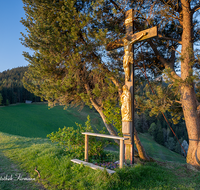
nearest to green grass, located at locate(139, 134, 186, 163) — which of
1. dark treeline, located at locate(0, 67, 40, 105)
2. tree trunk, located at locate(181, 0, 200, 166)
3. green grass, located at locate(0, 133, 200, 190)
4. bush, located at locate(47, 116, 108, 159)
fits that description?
tree trunk, located at locate(181, 0, 200, 166)

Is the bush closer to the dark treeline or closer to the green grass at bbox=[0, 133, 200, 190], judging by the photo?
the green grass at bbox=[0, 133, 200, 190]

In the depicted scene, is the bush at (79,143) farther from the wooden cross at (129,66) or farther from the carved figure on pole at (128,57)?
the carved figure on pole at (128,57)

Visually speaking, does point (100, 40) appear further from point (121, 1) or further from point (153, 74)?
point (153, 74)

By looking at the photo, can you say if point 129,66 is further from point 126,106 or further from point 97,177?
point 97,177

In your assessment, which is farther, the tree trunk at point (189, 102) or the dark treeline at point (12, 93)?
the dark treeline at point (12, 93)

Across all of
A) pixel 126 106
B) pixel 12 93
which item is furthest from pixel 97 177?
pixel 12 93

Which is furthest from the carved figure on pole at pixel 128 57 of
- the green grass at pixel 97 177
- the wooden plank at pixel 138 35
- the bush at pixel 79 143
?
the green grass at pixel 97 177

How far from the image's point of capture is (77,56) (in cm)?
523

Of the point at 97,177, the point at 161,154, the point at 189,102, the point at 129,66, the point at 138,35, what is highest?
the point at 138,35

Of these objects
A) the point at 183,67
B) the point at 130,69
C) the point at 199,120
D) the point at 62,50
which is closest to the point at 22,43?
the point at 62,50

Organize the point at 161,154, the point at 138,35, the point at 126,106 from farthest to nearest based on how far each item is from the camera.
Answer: the point at 161,154, the point at 138,35, the point at 126,106

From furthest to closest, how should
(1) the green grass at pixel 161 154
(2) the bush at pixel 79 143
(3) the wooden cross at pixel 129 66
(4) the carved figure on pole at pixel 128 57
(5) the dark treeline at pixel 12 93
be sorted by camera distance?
(5) the dark treeline at pixel 12 93, (1) the green grass at pixel 161 154, (2) the bush at pixel 79 143, (4) the carved figure on pole at pixel 128 57, (3) the wooden cross at pixel 129 66

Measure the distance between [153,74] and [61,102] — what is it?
419cm

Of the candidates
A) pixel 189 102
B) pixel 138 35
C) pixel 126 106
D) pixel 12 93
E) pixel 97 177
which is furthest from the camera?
pixel 12 93
